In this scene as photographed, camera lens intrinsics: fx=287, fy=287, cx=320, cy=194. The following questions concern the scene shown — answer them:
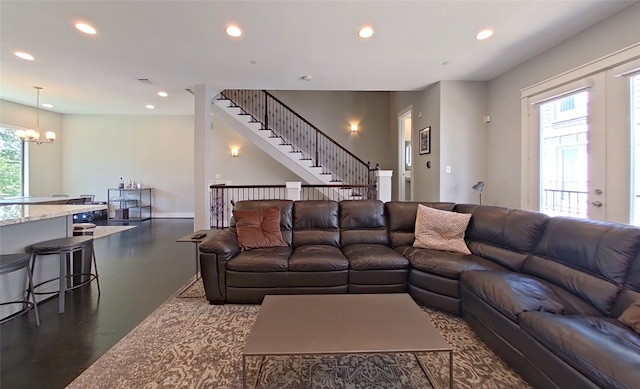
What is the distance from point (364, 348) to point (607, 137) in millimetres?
3483

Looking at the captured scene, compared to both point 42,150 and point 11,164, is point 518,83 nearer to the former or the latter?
point 11,164

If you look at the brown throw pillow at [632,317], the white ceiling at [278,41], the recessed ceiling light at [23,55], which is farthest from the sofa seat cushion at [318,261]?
the recessed ceiling light at [23,55]

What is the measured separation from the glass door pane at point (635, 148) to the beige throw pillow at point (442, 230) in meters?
1.48

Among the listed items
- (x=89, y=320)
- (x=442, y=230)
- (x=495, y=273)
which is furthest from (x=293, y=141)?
(x=495, y=273)

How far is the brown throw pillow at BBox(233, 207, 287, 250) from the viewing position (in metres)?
3.17

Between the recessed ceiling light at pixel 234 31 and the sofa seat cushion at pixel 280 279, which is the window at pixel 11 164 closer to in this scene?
the recessed ceiling light at pixel 234 31

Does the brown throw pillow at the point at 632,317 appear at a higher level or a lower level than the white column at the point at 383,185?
lower

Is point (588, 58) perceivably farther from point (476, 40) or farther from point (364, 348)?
point (364, 348)

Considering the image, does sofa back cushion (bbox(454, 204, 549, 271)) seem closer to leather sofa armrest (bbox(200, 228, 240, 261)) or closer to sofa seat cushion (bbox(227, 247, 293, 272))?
sofa seat cushion (bbox(227, 247, 293, 272))

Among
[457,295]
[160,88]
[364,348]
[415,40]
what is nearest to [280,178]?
[160,88]

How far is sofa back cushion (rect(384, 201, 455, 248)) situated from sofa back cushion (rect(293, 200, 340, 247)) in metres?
0.67

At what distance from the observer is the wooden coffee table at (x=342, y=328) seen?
1.49 m

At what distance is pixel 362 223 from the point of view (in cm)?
357

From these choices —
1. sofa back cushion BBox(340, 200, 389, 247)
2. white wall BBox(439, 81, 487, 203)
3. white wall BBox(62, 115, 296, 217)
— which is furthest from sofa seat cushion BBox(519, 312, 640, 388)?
white wall BBox(62, 115, 296, 217)
